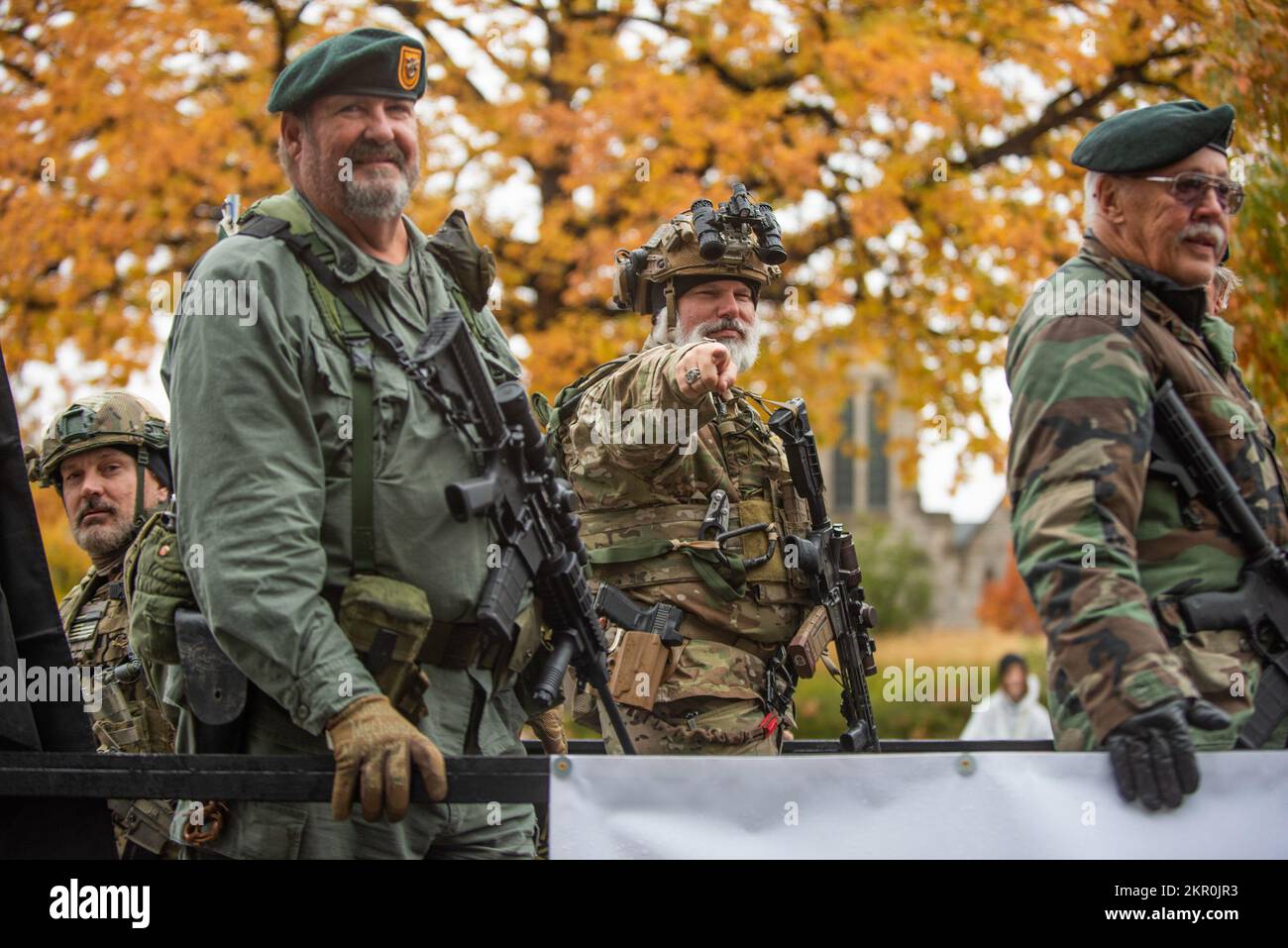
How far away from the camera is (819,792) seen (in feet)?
10.2

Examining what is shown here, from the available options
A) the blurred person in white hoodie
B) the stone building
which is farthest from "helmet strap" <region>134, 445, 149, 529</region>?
the stone building

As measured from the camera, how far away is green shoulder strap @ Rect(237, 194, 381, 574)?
359 centimetres

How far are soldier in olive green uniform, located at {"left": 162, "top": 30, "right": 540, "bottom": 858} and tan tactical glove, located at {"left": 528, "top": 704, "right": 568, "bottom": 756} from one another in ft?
2.61

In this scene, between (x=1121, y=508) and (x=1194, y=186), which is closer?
(x=1121, y=508)

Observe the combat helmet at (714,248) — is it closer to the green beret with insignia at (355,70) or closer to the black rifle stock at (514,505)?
the black rifle stock at (514,505)

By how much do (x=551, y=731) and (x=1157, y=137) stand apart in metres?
2.37

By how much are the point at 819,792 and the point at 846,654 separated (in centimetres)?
290

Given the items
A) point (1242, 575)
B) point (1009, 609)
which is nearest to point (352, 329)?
point (1242, 575)

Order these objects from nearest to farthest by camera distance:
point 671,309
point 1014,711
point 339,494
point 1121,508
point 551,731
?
point 1121,508, point 339,494, point 551,731, point 671,309, point 1014,711

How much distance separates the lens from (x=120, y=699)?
582 cm

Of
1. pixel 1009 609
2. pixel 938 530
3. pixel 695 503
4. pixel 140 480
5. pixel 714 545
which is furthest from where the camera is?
pixel 938 530

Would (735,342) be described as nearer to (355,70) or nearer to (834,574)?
(834,574)

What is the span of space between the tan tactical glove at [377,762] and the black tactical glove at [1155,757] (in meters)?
1.31

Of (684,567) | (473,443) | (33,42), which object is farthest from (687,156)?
(473,443)
